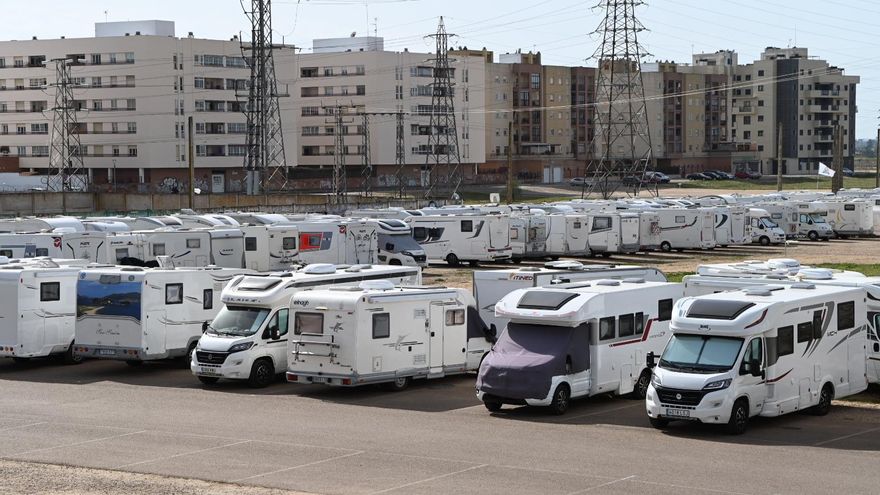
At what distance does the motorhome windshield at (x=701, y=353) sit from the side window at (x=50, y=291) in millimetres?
15677

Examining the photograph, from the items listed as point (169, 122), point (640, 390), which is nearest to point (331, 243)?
point (640, 390)

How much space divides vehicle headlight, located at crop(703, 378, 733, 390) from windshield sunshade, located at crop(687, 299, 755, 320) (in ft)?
3.84

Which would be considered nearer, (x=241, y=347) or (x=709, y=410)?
(x=709, y=410)

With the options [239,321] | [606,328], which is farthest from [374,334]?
[606,328]

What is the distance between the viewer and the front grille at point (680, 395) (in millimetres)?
22281

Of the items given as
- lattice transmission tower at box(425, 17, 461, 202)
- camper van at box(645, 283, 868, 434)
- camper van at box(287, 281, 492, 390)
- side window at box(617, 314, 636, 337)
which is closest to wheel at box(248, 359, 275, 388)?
camper van at box(287, 281, 492, 390)

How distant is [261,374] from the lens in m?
28.7

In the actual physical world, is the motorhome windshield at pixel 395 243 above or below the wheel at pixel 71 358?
above

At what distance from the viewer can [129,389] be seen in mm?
28609

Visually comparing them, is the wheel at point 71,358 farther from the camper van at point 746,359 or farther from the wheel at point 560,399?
the camper van at point 746,359

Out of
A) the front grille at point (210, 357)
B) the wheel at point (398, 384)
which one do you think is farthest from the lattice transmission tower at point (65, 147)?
the wheel at point (398, 384)

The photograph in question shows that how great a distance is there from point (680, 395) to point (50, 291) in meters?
16.3

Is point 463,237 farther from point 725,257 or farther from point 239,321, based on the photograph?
point 239,321

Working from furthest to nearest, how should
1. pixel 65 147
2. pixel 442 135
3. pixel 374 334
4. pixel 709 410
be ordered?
pixel 442 135 → pixel 65 147 → pixel 374 334 → pixel 709 410
